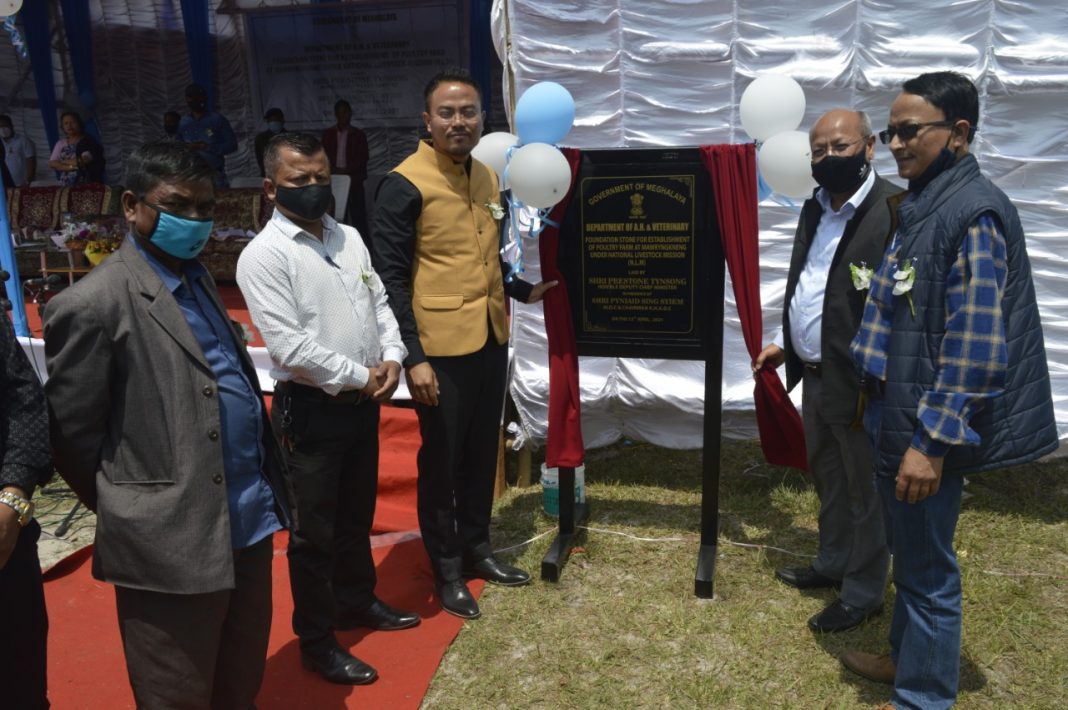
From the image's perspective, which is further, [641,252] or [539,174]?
[641,252]

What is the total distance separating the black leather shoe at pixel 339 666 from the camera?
2.87m

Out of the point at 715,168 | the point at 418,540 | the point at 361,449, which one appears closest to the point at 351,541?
Result: the point at 361,449

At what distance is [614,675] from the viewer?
9.62 feet

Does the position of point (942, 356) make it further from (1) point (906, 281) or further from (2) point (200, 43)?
(2) point (200, 43)

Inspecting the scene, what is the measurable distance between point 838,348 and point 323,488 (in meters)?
1.88

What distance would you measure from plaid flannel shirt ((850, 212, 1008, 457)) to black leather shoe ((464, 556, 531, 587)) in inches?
75.2

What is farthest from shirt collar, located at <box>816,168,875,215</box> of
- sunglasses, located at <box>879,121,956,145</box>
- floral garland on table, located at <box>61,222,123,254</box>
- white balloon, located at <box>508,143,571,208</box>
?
floral garland on table, located at <box>61,222,123,254</box>

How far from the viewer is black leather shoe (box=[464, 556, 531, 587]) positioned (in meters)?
3.55

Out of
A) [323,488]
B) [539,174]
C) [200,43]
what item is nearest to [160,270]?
[323,488]

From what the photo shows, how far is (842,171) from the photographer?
289cm

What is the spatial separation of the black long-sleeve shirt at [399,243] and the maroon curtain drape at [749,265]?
120cm

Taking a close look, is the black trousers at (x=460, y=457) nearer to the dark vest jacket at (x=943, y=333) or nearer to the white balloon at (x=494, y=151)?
the white balloon at (x=494, y=151)

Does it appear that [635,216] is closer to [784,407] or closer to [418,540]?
[784,407]

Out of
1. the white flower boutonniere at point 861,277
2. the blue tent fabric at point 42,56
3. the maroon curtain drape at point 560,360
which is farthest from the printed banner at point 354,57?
the white flower boutonniere at point 861,277
